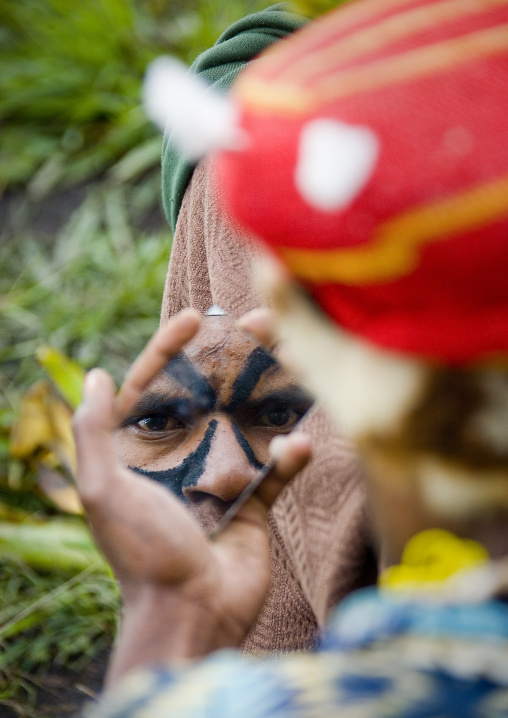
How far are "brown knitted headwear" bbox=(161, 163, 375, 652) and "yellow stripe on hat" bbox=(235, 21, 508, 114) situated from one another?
1.38 feet

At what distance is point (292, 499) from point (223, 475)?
0.32ft

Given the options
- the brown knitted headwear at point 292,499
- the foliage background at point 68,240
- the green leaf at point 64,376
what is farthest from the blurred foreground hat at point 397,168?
the foliage background at point 68,240

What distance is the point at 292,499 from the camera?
870 millimetres

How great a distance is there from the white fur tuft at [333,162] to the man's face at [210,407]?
0.45 m

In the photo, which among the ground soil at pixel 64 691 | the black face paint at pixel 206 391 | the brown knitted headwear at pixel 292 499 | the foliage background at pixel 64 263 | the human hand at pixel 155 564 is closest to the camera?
the human hand at pixel 155 564

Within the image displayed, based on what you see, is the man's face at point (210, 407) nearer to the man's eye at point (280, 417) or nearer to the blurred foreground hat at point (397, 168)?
the man's eye at point (280, 417)

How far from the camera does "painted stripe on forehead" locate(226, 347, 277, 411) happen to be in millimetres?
896

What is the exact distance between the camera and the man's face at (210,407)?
0.88 metres

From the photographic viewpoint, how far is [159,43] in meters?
2.73

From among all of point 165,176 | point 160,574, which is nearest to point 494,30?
point 160,574

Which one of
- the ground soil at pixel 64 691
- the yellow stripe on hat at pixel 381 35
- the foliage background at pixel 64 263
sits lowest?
the ground soil at pixel 64 691

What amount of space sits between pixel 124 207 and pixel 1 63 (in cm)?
79

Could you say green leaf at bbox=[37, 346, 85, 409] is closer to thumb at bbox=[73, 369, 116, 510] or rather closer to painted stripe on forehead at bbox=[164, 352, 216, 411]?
painted stripe on forehead at bbox=[164, 352, 216, 411]

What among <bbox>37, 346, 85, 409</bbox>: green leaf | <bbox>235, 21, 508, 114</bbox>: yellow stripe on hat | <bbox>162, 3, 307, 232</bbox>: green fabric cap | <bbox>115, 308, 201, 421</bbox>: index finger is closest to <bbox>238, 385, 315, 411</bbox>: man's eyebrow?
<bbox>115, 308, 201, 421</bbox>: index finger
